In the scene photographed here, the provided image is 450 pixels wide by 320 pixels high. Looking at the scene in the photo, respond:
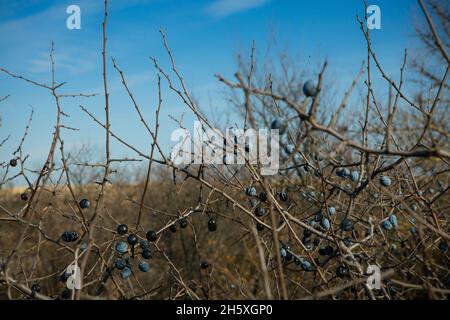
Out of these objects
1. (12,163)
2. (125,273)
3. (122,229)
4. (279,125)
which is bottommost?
(125,273)

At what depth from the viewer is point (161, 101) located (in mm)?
2170

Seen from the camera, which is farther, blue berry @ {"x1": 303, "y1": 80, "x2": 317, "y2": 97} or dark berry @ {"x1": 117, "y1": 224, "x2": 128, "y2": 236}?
dark berry @ {"x1": 117, "y1": 224, "x2": 128, "y2": 236}

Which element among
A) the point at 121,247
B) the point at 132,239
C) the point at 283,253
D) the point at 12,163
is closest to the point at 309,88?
the point at 283,253

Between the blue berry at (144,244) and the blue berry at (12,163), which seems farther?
the blue berry at (12,163)

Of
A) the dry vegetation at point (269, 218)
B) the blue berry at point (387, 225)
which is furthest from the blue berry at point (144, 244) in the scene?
the blue berry at point (387, 225)

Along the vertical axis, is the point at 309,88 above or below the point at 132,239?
above

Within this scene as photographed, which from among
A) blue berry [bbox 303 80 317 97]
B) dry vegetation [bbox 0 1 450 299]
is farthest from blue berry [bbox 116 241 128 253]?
blue berry [bbox 303 80 317 97]

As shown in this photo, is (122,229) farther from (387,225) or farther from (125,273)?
(387,225)

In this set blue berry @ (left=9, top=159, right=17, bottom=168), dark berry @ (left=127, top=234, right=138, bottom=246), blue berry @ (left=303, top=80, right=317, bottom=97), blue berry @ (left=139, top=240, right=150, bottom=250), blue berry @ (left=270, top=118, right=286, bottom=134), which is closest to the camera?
blue berry @ (left=303, top=80, right=317, bottom=97)

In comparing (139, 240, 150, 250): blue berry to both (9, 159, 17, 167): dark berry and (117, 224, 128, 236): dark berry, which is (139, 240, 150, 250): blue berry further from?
(9, 159, 17, 167): dark berry

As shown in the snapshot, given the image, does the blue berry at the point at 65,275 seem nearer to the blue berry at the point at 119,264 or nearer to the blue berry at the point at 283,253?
the blue berry at the point at 119,264

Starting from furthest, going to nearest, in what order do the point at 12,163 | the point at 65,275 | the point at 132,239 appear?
1. the point at 12,163
2. the point at 132,239
3. the point at 65,275

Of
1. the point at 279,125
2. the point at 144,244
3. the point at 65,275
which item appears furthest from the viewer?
the point at 144,244
